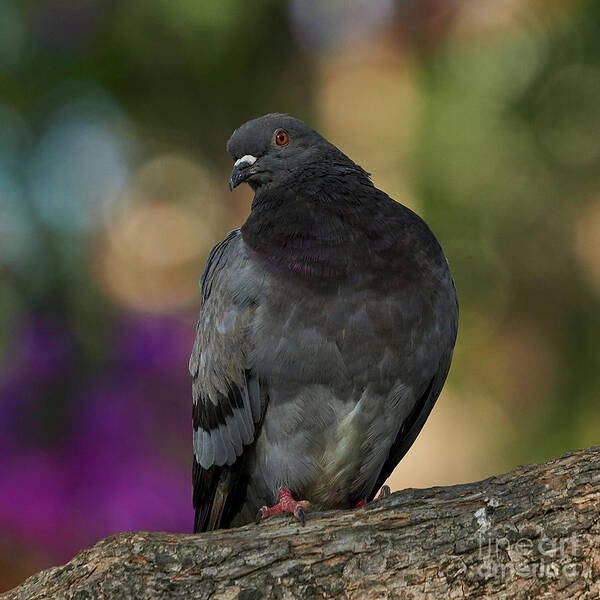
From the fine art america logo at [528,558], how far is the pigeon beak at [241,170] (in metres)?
→ 2.60

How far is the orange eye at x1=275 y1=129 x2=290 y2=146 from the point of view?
5.28 metres

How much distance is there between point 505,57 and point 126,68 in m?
4.62

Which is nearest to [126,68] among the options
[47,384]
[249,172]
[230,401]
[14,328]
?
[14,328]

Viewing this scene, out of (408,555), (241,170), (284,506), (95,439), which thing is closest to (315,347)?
(284,506)

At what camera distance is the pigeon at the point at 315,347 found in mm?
4312

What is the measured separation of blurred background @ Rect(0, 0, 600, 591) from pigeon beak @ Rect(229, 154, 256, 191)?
162 inches

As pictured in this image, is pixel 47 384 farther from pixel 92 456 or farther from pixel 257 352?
→ pixel 257 352

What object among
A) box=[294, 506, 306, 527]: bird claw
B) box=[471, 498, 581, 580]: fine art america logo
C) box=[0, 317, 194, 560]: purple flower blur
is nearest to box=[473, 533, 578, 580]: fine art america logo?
box=[471, 498, 581, 580]: fine art america logo

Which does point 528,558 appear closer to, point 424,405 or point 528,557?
point 528,557

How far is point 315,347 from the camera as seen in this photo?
429 cm

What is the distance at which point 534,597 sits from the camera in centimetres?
325

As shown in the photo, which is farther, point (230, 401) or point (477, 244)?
point (477, 244)

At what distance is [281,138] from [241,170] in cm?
32

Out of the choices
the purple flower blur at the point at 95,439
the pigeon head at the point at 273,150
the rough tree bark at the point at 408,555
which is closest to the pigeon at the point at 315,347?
the pigeon head at the point at 273,150
